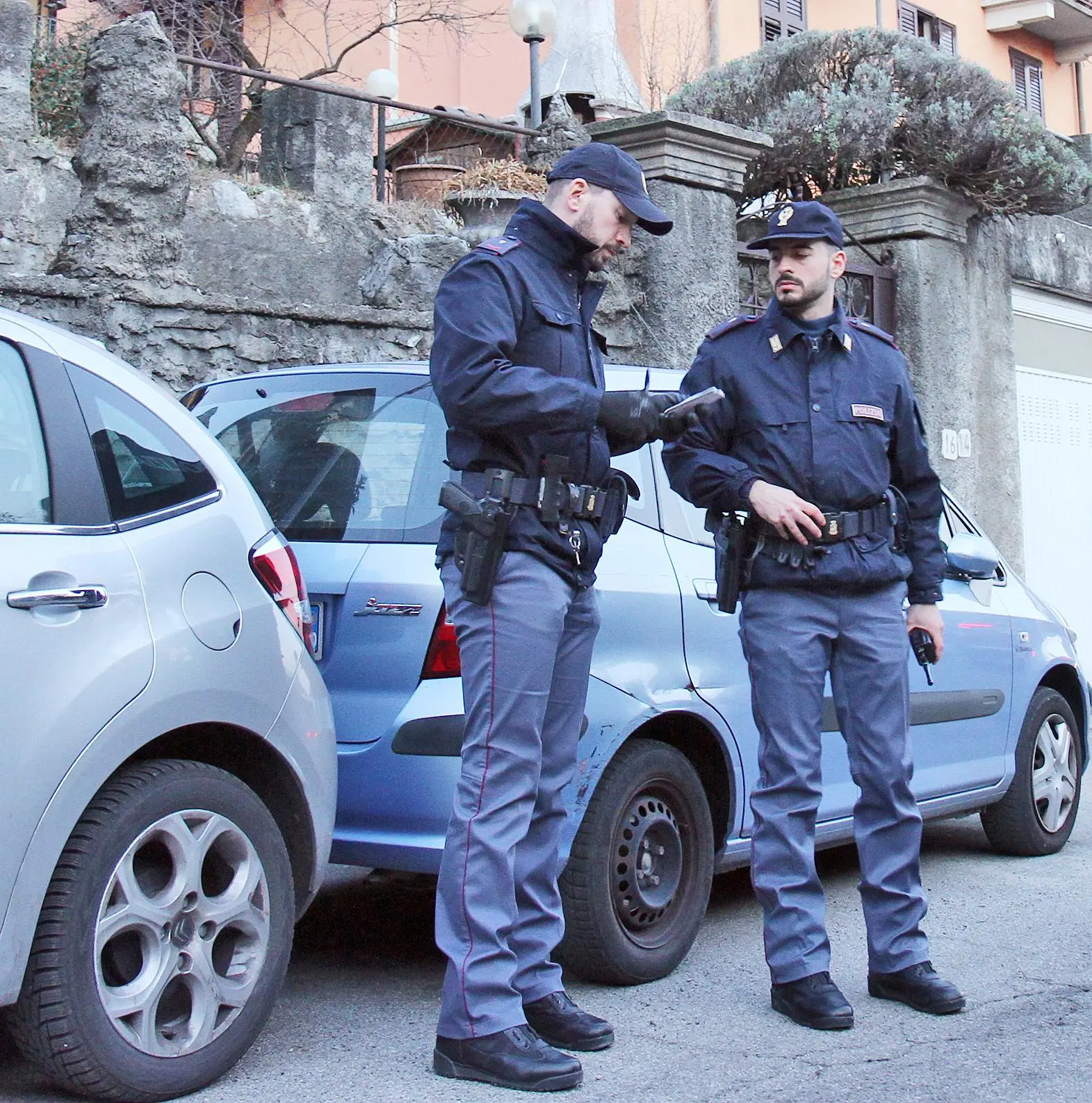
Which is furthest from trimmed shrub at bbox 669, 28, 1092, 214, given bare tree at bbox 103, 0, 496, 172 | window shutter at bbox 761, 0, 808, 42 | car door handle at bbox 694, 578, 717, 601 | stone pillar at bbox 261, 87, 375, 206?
window shutter at bbox 761, 0, 808, 42

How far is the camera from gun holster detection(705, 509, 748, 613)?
4.33m

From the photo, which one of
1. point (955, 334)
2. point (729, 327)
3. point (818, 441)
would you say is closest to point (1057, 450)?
point (955, 334)

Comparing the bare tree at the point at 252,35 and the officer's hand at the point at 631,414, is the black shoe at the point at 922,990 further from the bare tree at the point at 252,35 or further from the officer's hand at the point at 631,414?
the bare tree at the point at 252,35

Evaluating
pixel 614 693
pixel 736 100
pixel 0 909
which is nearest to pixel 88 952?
pixel 0 909

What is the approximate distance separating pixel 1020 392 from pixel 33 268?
722 cm

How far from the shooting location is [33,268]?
28.4 feet

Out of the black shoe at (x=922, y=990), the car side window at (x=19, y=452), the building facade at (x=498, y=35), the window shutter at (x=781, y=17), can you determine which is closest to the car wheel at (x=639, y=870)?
the black shoe at (x=922, y=990)

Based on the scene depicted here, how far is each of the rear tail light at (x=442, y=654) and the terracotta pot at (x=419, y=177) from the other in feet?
25.2

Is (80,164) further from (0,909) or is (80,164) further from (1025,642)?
(0,909)

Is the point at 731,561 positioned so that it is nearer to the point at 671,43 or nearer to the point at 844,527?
the point at 844,527

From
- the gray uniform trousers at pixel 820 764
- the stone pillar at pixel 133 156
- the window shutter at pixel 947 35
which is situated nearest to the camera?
the gray uniform trousers at pixel 820 764

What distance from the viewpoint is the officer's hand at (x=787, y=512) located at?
4180mm

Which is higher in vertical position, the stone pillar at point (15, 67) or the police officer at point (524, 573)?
the stone pillar at point (15, 67)

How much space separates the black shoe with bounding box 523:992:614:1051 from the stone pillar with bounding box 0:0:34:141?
606 centimetres
